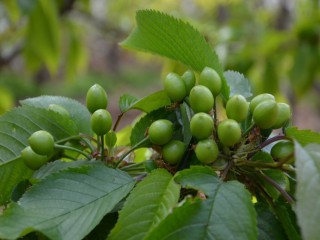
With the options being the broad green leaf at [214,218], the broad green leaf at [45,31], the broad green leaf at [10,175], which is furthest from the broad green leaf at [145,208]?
the broad green leaf at [45,31]

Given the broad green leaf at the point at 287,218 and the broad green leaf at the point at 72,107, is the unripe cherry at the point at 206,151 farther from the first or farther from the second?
the broad green leaf at the point at 72,107

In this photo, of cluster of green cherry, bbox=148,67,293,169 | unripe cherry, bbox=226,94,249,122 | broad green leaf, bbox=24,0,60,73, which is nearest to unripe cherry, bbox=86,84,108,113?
cluster of green cherry, bbox=148,67,293,169

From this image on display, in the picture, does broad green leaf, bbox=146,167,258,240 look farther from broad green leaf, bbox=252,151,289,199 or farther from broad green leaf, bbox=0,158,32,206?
broad green leaf, bbox=0,158,32,206

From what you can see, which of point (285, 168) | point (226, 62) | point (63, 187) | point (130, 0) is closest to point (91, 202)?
point (63, 187)

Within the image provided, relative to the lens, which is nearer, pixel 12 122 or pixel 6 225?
pixel 6 225

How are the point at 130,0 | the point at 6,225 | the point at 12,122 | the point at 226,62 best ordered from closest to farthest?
the point at 6,225 < the point at 12,122 < the point at 226,62 < the point at 130,0

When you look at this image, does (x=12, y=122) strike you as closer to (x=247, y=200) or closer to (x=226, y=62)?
(x=247, y=200)
